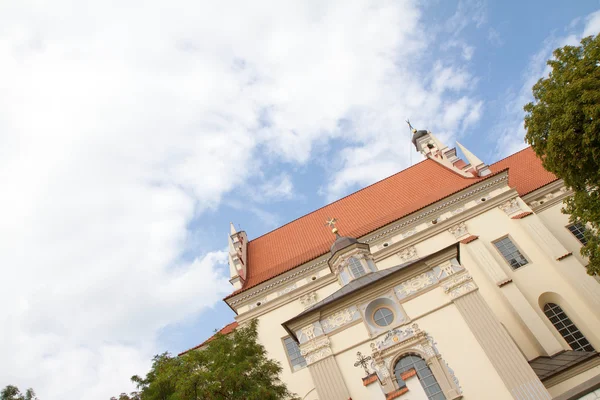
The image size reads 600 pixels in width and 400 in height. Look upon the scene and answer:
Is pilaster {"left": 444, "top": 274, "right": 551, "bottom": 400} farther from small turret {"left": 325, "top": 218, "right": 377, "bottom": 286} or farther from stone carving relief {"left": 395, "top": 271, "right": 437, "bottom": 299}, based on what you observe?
small turret {"left": 325, "top": 218, "right": 377, "bottom": 286}

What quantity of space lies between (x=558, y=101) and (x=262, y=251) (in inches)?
732

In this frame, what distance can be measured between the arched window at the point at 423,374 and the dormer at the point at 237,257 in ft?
39.5

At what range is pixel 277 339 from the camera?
19797mm

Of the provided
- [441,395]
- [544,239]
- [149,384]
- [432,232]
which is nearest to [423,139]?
[432,232]

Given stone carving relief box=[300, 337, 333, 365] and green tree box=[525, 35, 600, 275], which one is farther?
stone carving relief box=[300, 337, 333, 365]

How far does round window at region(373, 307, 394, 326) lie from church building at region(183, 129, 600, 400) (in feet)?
0.13

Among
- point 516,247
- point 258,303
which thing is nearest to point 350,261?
point 258,303

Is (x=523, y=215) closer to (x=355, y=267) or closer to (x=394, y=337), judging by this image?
(x=355, y=267)

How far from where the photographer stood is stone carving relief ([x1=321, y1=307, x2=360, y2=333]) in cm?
1361

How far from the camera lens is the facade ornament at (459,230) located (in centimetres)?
2055

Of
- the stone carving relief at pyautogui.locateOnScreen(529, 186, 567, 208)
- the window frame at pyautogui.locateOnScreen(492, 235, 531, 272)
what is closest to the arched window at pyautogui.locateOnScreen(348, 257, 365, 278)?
the window frame at pyautogui.locateOnScreen(492, 235, 531, 272)

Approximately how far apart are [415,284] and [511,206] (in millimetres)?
10485

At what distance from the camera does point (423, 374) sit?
1219 centimetres

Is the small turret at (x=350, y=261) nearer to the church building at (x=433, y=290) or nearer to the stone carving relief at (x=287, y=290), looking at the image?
the church building at (x=433, y=290)
